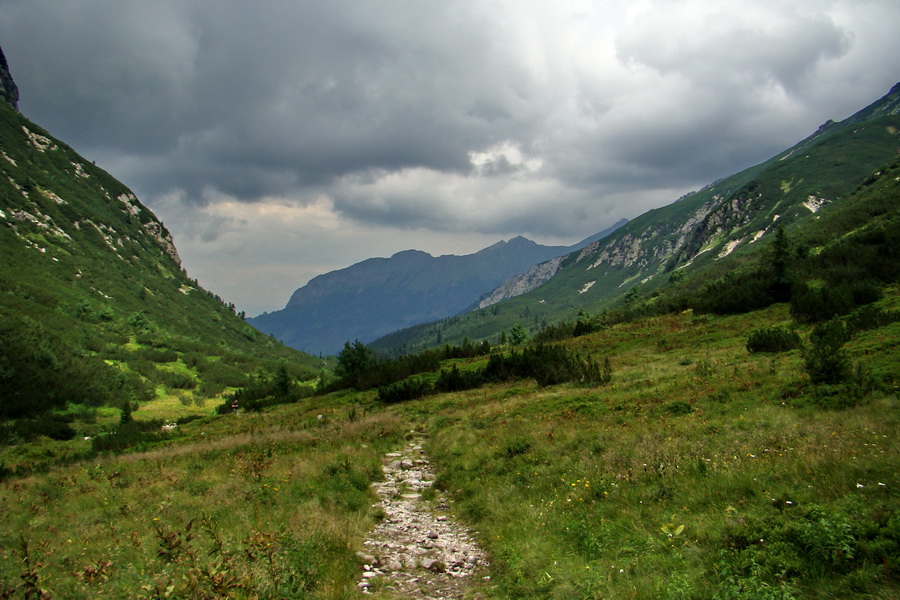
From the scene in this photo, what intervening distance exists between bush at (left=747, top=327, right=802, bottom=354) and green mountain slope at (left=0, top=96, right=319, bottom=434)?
2488 inches

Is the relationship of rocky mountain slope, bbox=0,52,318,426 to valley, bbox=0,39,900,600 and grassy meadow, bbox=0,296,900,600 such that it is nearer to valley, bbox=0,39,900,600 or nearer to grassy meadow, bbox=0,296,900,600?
valley, bbox=0,39,900,600

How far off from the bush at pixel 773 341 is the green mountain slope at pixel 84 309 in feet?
207

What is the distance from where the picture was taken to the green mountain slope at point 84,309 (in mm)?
66062

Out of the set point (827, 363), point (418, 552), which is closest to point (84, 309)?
point (418, 552)

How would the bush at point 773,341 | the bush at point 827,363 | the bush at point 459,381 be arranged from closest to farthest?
1. the bush at point 827,363
2. the bush at point 773,341
3. the bush at point 459,381

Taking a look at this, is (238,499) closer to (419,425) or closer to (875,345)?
(419,425)

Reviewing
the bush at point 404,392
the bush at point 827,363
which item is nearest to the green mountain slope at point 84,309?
the bush at point 404,392

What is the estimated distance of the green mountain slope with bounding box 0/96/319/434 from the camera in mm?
66062

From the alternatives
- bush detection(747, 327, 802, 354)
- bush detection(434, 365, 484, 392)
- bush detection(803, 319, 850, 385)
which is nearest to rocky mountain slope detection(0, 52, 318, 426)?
bush detection(434, 365, 484, 392)

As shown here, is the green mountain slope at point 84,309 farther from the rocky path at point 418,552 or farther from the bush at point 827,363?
the bush at point 827,363

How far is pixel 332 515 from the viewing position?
1079cm

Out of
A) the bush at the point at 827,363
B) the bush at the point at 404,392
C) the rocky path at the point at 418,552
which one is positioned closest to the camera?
the rocky path at the point at 418,552

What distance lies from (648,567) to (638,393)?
46.4 ft

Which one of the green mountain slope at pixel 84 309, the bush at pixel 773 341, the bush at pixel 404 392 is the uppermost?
Answer: the green mountain slope at pixel 84 309
